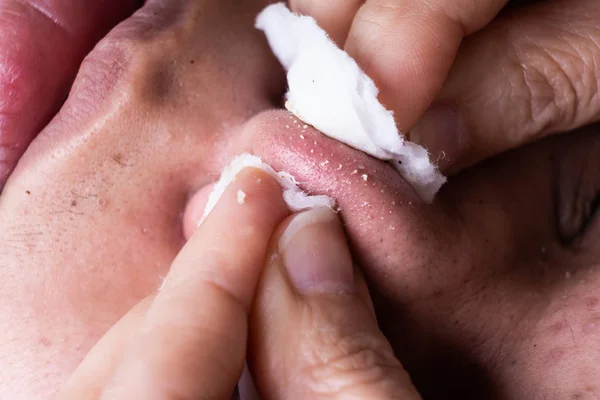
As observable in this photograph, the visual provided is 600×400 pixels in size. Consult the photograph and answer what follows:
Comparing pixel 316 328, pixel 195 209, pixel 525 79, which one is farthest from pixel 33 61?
pixel 525 79

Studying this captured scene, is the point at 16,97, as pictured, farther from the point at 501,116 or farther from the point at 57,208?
the point at 501,116

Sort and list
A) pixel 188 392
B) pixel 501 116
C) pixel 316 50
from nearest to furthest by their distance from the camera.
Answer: pixel 188 392 → pixel 316 50 → pixel 501 116

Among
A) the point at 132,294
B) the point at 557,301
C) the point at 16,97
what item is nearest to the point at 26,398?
the point at 132,294

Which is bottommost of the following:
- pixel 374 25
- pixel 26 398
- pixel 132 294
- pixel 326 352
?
pixel 26 398

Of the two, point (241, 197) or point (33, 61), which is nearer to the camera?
point (241, 197)

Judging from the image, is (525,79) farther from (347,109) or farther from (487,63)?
(347,109)

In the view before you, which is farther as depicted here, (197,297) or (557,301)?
(557,301)

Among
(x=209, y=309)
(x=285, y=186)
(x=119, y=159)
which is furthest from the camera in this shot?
(x=119, y=159)
